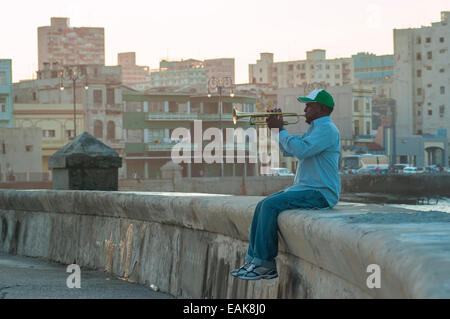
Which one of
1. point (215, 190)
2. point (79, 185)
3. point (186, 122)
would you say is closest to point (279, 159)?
point (186, 122)

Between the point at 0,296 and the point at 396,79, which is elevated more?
the point at 396,79

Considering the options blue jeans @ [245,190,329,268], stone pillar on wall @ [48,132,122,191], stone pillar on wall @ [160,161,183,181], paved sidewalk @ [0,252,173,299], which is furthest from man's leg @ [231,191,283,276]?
stone pillar on wall @ [160,161,183,181]

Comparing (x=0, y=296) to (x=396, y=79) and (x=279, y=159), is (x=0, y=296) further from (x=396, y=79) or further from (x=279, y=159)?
(x=396, y=79)

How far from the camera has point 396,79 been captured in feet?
368

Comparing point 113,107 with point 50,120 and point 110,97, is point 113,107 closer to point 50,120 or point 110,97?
point 110,97

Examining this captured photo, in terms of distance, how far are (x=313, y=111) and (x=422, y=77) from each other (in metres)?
110

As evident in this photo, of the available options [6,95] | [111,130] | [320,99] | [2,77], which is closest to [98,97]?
[111,130]

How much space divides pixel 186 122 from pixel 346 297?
2872 inches

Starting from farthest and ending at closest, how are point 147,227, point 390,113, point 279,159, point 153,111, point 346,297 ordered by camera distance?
point 390,113, point 279,159, point 153,111, point 147,227, point 346,297

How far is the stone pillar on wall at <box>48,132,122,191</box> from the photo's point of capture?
9.20 meters

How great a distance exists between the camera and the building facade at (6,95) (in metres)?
70.2

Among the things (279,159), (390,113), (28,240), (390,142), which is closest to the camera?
(28,240)

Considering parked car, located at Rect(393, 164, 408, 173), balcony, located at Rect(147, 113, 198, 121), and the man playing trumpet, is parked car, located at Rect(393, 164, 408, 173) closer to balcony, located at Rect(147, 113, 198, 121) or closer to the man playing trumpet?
balcony, located at Rect(147, 113, 198, 121)

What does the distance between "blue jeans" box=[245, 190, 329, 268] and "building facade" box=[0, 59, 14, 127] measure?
223 ft
